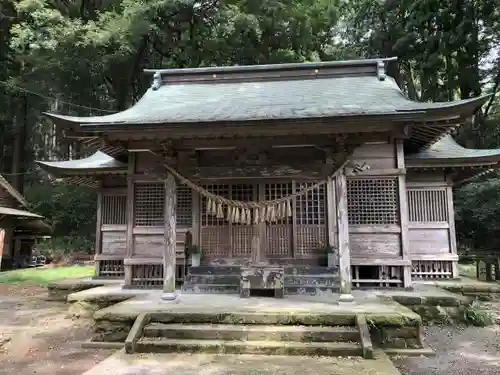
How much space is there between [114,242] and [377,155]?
751 centimetres

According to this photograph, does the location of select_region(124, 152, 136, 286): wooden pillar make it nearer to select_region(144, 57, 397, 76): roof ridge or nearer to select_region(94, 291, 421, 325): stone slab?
select_region(94, 291, 421, 325): stone slab

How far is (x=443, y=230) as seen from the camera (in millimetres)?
10289

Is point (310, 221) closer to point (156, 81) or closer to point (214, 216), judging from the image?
point (214, 216)

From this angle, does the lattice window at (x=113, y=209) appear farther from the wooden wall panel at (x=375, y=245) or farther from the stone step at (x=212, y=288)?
the wooden wall panel at (x=375, y=245)

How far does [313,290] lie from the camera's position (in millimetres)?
8422

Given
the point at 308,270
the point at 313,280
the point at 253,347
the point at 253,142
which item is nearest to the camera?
the point at 253,347

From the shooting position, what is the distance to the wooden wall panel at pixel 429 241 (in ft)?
33.7

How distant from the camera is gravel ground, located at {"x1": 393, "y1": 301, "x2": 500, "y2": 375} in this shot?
553 cm

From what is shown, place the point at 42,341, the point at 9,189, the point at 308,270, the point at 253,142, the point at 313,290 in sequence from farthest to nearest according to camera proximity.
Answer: the point at 9,189 < the point at 308,270 < the point at 313,290 < the point at 253,142 < the point at 42,341

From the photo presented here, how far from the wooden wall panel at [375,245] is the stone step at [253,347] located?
3.52 m

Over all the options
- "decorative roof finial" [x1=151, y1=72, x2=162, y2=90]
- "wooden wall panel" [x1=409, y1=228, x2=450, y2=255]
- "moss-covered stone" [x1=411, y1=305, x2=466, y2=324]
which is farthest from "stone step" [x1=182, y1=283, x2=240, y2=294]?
"decorative roof finial" [x1=151, y1=72, x2=162, y2=90]

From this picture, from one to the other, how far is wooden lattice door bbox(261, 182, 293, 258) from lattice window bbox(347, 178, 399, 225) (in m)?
1.47

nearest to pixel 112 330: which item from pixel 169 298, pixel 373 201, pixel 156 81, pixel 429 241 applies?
pixel 169 298

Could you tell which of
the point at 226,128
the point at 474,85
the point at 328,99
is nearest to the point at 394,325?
the point at 226,128
